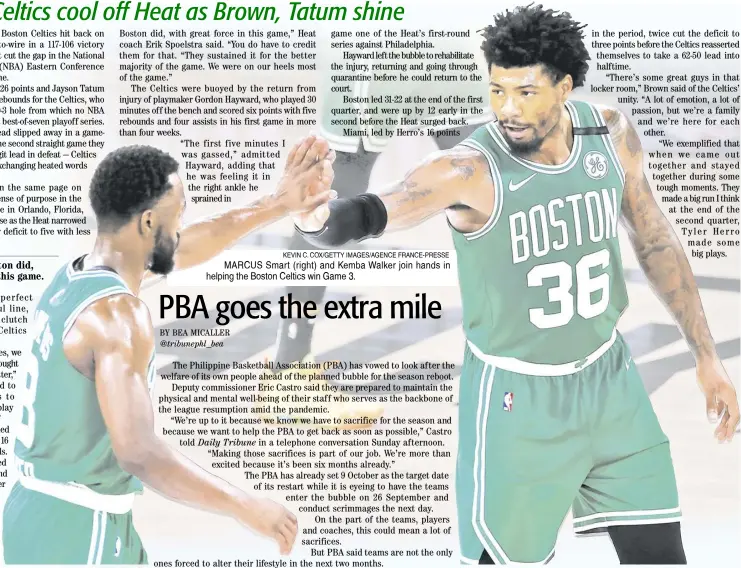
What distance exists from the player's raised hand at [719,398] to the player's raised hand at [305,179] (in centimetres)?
158

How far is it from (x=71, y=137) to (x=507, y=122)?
1.65 metres

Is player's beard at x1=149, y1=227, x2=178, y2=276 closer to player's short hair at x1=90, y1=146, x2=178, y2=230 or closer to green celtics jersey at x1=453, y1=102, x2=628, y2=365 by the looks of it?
player's short hair at x1=90, y1=146, x2=178, y2=230

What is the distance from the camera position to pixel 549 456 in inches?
112

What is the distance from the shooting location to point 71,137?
10.5 ft

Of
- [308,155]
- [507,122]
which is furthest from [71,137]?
[507,122]

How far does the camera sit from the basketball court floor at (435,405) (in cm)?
315

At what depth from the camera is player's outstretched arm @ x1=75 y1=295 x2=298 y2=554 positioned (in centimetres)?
250

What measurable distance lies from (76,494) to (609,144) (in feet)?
7.16

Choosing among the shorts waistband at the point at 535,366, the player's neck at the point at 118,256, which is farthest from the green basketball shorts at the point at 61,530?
the shorts waistband at the point at 535,366

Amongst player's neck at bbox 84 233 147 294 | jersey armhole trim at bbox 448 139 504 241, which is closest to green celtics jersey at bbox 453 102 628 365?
jersey armhole trim at bbox 448 139 504 241

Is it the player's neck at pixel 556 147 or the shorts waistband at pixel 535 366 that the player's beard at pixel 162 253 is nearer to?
the shorts waistband at pixel 535 366

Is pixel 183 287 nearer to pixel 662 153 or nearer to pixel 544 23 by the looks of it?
pixel 544 23

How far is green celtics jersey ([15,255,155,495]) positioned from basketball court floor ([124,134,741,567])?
510mm

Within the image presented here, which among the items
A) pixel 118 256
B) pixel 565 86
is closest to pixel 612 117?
pixel 565 86
